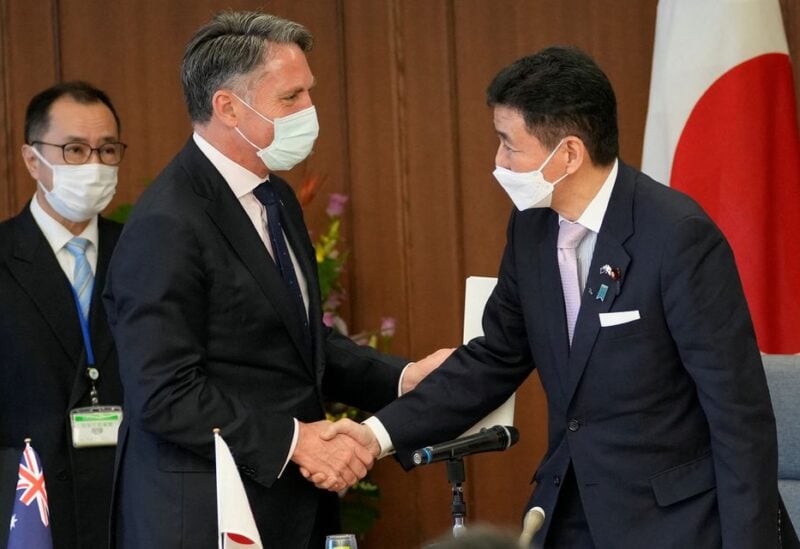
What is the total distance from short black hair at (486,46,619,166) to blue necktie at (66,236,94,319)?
1579 millimetres

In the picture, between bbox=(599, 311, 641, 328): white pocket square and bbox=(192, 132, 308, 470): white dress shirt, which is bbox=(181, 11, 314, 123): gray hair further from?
bbox=(599, 311, 641, 328): white pocket square

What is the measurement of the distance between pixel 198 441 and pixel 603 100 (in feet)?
3.77

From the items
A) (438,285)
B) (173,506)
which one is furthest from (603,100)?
(438,285)

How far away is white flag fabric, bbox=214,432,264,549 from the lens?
8.71ft

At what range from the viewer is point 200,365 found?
2.78 meters

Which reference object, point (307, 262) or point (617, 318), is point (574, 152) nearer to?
point (617, 318)

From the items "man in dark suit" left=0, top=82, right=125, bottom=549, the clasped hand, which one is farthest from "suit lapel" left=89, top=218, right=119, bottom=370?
the clasped hand

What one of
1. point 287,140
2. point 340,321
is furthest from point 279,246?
point 340,321

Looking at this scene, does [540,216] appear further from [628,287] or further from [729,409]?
[729,409]

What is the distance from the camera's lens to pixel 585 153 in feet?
9.00

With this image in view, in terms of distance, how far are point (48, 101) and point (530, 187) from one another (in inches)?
73.3

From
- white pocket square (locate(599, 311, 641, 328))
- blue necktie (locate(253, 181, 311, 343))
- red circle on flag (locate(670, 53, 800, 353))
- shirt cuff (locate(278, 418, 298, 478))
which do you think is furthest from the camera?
red circle on flag (locate(670, 53, 800, 353))

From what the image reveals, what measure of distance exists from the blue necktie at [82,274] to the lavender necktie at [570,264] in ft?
5.16

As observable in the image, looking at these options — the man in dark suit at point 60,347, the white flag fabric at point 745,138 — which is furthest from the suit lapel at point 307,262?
the white flag fabric at point 745,138
